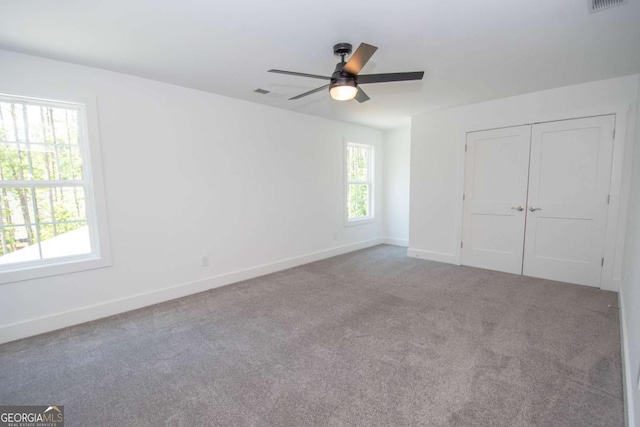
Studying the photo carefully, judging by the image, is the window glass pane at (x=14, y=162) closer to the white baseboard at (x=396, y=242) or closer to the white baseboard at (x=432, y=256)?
the white baseboard at (x=432, y=256)

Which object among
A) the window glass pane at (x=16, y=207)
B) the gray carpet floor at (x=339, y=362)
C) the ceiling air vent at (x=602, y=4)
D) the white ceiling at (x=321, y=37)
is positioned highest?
the white ceiling at (x=321, y=37)

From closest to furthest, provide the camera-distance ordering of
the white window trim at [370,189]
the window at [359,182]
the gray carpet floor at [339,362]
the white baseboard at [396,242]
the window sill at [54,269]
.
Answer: the gray carpet floor at [339,362]
the window sill at [54,269]
the white window trim at [370,189]
the window at [359,182]
the white baseboard at [396,242]

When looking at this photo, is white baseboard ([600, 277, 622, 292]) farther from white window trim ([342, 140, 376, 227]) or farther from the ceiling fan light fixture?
the ceiling fan light fixture

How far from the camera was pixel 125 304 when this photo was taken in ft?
10.4

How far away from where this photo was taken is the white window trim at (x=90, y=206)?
2.74m

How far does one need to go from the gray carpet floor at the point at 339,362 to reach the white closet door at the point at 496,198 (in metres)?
0.89

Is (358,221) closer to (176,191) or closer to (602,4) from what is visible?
(176,191)

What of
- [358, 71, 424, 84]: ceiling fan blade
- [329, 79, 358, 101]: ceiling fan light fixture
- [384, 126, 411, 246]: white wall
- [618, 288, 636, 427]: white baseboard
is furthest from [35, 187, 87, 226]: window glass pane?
[384, 126, 411, 246]: white wall

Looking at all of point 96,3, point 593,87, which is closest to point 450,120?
point 593,87

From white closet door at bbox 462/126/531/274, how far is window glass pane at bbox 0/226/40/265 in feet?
18.0

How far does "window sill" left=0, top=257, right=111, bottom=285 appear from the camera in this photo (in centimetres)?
258

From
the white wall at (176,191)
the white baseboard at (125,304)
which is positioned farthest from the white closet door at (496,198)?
the white baseboard at (125,304)

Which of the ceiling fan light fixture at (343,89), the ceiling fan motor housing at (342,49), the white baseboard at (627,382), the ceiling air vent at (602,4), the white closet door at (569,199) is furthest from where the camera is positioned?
the white closet door at (569,199)

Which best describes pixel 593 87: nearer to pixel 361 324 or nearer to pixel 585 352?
pixel 585 352
